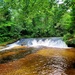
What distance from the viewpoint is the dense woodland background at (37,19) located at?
621 centimetres

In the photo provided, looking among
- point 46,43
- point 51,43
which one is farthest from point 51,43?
point 46,43

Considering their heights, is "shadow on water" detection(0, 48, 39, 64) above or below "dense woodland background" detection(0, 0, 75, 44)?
below

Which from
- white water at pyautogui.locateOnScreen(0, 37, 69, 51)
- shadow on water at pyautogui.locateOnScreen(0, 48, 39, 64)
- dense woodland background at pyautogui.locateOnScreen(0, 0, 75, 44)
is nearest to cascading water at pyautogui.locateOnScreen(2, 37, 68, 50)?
white water at pyautogui.locateOnScreen(0, 37, 69, 51)

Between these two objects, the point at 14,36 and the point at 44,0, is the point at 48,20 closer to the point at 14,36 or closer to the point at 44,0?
the point at 14,36

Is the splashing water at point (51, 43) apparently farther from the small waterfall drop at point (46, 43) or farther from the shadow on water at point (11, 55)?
the shadow on water at point (11, 55)

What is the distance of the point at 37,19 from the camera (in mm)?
33250

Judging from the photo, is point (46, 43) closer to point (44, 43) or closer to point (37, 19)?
point (44, 43)

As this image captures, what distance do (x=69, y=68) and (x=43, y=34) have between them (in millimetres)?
20672

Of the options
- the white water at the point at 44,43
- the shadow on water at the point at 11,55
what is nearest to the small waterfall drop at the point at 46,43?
the white water at the point at 44,43

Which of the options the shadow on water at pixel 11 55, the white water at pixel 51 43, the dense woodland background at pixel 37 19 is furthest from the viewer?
the white water at pixel 51 43

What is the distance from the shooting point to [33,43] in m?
21.0

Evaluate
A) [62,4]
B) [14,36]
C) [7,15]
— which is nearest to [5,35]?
[14,36]

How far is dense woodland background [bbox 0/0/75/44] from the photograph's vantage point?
6.21 m

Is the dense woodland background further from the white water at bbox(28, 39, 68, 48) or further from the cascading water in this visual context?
the cascading water
